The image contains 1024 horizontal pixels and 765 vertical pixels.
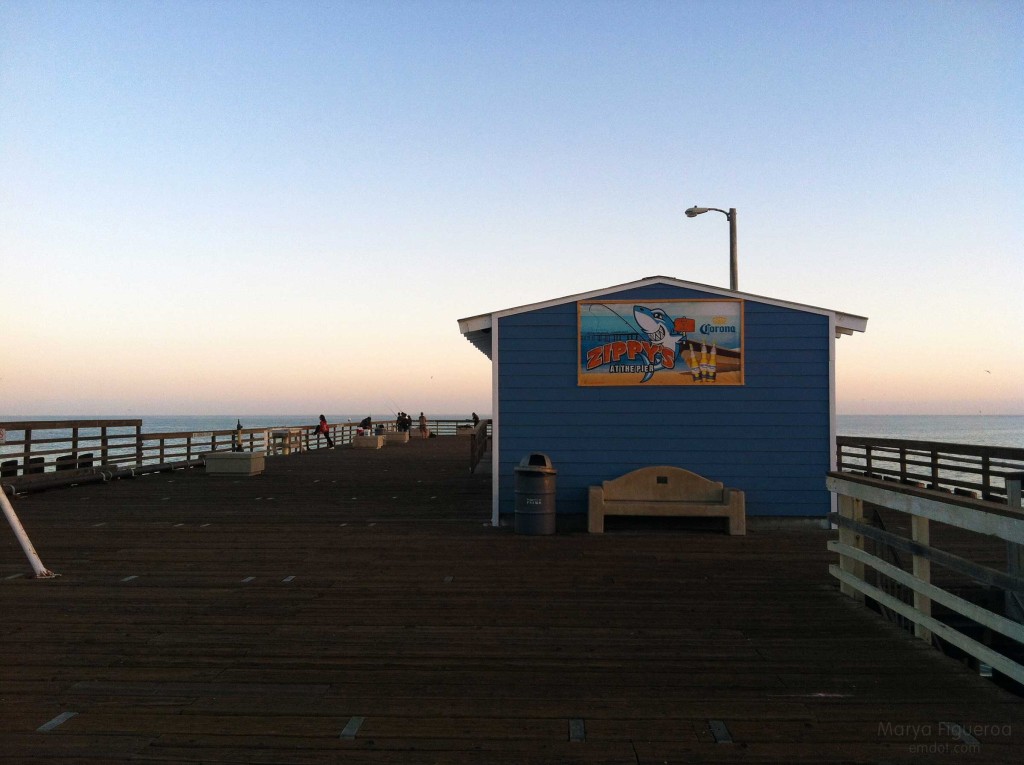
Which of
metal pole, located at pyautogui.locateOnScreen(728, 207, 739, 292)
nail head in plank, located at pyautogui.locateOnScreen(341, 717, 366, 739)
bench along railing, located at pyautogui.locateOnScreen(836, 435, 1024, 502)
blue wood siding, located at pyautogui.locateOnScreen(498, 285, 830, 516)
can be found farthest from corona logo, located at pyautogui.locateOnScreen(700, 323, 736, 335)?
nail head in plank, located at pyautogui.locateOnScreen(341, 717, 366, 739)

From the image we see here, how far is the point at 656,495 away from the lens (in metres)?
9.80

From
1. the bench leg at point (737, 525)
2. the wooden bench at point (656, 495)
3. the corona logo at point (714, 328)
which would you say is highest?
the corona logo at point (714, 328)

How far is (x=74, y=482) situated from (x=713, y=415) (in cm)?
1300

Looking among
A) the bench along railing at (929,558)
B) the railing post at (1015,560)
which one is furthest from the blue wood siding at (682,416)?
the bench along railing at (929,558)

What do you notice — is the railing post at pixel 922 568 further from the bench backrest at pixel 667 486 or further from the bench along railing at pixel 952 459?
the bench along railing at pixel 952 459

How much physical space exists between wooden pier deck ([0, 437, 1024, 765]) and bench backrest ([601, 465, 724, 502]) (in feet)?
2.61

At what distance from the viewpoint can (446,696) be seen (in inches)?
164

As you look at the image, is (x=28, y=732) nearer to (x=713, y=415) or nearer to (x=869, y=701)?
(x=869, y=701)

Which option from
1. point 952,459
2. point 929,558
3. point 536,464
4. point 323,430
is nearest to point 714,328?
point 536,464

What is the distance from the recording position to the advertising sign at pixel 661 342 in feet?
34.1

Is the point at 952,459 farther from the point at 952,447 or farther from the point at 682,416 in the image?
the point at 682,416

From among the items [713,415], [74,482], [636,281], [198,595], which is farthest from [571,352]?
[74,482]

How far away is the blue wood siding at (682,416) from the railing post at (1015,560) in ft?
11.4

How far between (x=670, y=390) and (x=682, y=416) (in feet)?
1.28
